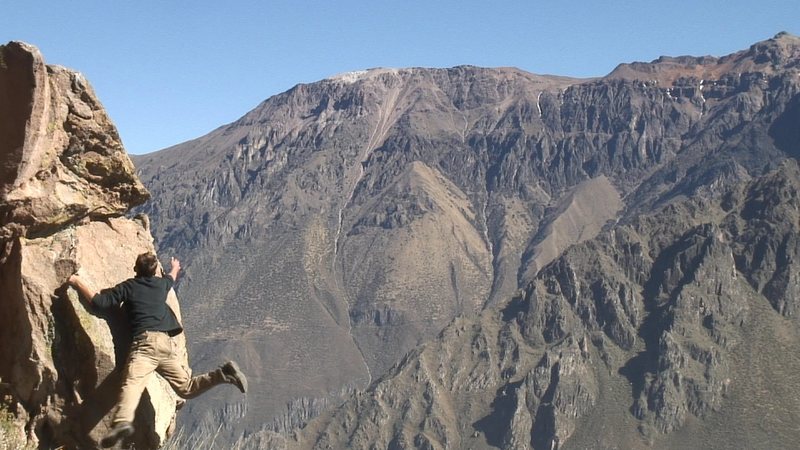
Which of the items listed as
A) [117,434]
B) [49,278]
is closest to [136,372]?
[117,434]

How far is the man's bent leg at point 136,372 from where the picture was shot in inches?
678

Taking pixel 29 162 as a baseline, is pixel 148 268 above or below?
below

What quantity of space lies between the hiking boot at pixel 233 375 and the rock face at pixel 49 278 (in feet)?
4.12

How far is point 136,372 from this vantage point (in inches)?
680

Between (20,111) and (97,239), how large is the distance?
10.7 feet

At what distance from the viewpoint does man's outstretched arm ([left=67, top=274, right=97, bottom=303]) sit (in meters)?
17.8

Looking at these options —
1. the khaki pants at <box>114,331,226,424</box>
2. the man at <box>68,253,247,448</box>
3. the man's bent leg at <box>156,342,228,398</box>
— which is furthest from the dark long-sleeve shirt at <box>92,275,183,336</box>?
the man's bent leg at <box>156,342,228,398</box>

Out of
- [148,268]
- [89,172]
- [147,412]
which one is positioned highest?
[89,172]

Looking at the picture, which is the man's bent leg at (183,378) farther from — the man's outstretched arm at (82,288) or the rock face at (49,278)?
the man's outstretched arm at (82,288)

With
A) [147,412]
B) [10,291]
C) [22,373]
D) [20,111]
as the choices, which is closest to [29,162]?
[20,111]

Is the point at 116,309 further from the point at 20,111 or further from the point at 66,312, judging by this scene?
the point at 20,111

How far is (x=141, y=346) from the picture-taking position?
17.2 meters

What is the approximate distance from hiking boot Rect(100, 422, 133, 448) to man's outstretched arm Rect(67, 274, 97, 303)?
6.61 feet

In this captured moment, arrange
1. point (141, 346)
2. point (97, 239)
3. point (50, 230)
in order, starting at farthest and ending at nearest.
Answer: point (97, 239)
point (50, 230)
point (141, 346)
